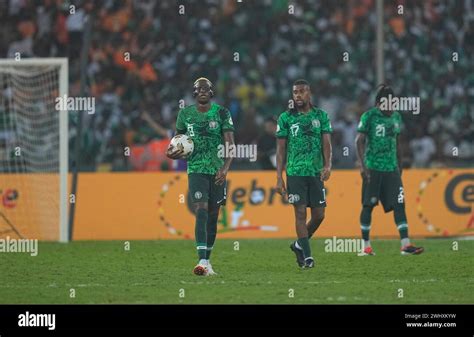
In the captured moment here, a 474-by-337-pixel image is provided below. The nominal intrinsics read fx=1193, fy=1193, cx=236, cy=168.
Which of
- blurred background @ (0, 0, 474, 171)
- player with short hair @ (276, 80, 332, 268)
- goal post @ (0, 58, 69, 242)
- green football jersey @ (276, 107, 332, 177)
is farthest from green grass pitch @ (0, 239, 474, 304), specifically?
blurred background @ (0, 0, 474, 171)

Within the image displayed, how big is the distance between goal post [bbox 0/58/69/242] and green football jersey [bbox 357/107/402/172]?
5616 mm

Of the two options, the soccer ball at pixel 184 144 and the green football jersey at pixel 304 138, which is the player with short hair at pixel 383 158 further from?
the soccer ball at pixel 184 144

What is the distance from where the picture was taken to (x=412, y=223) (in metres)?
21.1

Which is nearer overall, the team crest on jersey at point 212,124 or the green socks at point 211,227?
the team crest on jersey at point 212,124

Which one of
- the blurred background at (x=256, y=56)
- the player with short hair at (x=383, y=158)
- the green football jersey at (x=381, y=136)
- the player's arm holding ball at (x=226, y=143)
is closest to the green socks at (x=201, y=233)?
the player's arm holding ball at (x=226, y=143)

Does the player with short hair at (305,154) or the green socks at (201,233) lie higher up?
the player with short hair at (305,154)

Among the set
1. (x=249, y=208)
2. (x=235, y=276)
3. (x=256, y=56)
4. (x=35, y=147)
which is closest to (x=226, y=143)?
(x=235, y=276)

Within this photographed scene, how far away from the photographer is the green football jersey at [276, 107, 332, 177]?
48.6 feet

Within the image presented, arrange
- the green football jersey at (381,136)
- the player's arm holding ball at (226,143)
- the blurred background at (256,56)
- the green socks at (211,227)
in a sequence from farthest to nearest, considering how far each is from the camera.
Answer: the blurred background at (256,56), the green football jersey at (381,136), the green socks at (211,227), the player's arm holding ball at (226,143)

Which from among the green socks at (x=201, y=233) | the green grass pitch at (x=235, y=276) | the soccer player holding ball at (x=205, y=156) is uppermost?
the soccer player holding ball at (x=205, y=156)

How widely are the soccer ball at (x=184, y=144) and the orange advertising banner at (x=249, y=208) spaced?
267 inches

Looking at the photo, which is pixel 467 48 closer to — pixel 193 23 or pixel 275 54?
pixel 275 54

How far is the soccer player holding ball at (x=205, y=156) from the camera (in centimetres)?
1419
